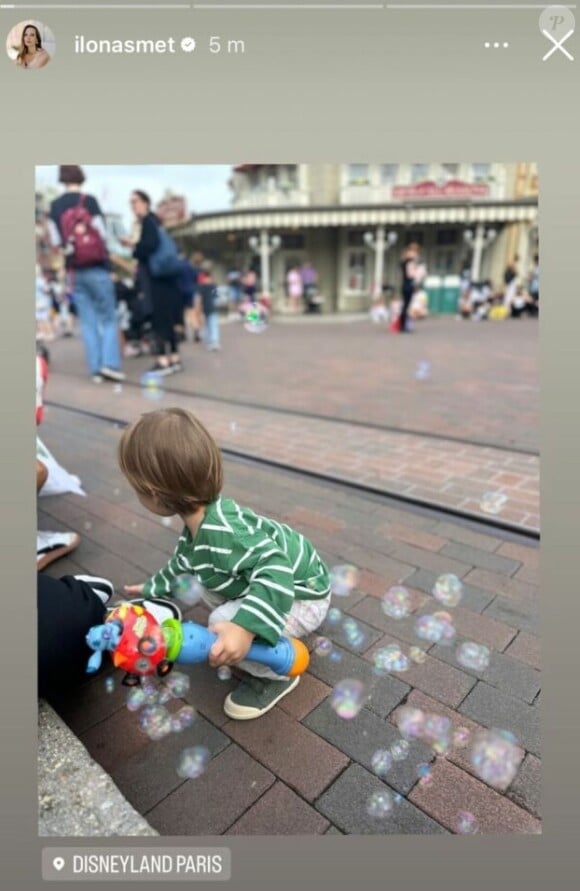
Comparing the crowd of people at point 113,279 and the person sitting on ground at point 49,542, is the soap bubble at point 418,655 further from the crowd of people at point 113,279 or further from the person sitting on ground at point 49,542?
the crowd of people at point 113,279

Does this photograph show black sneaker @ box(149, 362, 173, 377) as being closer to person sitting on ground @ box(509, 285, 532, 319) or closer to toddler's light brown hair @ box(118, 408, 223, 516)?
toddler's light brown hair @ box(118, 408, 223, 516)

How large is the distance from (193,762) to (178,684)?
0.90 ft

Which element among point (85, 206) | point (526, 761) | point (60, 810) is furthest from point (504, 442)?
point (85, 206)

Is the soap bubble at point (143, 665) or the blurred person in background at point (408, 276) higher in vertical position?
the blurred person in background at point (408, 276)

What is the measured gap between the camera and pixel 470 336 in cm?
1013

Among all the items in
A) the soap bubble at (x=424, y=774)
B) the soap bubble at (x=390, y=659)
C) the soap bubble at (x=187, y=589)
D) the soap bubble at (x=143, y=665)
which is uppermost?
the soap bubble at (x=143, y=665)

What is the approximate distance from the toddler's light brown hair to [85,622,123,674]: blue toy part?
0.36 m

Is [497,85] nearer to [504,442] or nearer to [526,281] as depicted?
[504,442]

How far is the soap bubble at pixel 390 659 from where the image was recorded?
167 cm

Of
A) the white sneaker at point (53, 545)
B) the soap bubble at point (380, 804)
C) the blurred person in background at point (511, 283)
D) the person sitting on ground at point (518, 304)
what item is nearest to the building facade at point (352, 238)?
the blurred person in background at point (511, 283)

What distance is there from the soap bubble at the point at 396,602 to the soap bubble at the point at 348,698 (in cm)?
37

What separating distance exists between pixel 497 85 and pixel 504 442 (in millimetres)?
2883

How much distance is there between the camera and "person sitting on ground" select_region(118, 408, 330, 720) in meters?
1.38

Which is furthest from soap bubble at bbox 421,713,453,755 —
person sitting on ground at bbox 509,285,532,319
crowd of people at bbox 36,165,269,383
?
person sitting on ground at bbox 509,285,532,319
